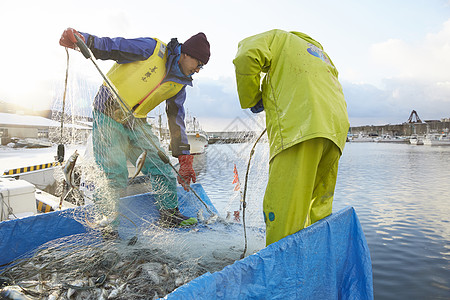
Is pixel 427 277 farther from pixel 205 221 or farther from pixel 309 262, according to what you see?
pixel 205 221

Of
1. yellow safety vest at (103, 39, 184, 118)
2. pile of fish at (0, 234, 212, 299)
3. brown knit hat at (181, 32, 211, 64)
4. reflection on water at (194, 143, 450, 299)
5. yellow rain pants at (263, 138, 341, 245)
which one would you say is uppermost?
brown knit hat at (181, 32, 211, 64)

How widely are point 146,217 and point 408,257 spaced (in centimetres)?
402

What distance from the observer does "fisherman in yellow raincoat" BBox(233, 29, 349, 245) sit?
1.70 m

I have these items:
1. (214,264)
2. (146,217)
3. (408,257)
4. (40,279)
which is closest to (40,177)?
(146,217)

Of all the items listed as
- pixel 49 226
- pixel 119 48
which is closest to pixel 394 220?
pixel 119 48

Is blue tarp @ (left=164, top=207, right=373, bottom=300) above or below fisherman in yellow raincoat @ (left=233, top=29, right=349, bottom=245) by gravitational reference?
below

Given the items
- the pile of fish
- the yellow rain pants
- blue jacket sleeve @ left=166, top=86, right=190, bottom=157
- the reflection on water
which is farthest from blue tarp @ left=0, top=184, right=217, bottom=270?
the yellow rain pants

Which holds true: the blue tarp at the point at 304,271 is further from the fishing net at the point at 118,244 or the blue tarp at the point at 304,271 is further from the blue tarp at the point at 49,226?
the blue tarp at the point at 49,226

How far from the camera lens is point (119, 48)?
2717 millimetres

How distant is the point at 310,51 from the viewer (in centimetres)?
190

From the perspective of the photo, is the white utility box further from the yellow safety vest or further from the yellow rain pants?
the yellow rain pants

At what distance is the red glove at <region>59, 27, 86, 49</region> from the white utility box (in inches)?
89.3

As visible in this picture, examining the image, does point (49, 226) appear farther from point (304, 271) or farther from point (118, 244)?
point (304, 271)

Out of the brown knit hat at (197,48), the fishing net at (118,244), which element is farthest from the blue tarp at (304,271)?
the brown knit hat at (197,48)
